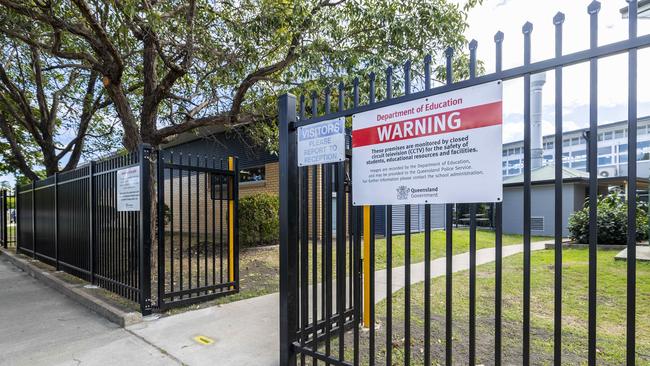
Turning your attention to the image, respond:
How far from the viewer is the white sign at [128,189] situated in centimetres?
502

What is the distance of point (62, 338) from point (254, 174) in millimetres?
10838

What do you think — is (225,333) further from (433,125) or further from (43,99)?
(43,99)

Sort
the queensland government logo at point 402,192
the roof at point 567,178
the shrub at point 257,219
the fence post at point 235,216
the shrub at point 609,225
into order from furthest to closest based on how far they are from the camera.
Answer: the roof at point 567,178, the shrub at point 609,225, the shrub at point 257,219, the fence post at point 235,216, the queensland government logo at point 402,192

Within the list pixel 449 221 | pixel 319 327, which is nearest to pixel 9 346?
pixel 319 327

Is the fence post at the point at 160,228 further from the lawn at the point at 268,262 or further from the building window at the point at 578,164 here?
the building window at the point at 578,164

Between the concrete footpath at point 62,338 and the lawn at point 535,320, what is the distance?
2386 mm

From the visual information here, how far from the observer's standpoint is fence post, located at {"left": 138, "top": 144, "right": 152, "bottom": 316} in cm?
481

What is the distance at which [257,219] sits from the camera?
1071 centimetres

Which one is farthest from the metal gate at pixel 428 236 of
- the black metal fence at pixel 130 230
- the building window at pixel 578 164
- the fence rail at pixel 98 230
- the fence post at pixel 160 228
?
the building window at pixel 578 164

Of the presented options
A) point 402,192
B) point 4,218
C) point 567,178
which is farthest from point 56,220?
point 567,178

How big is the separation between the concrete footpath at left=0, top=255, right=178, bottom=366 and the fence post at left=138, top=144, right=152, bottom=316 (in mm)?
438

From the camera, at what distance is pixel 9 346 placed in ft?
13.4

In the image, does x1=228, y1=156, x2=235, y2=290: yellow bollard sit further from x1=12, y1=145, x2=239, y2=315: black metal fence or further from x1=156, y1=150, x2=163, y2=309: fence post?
x1=156, y1=150, x2=163, y2=309: fence post

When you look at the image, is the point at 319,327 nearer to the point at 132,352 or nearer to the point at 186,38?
the point at 132,352
